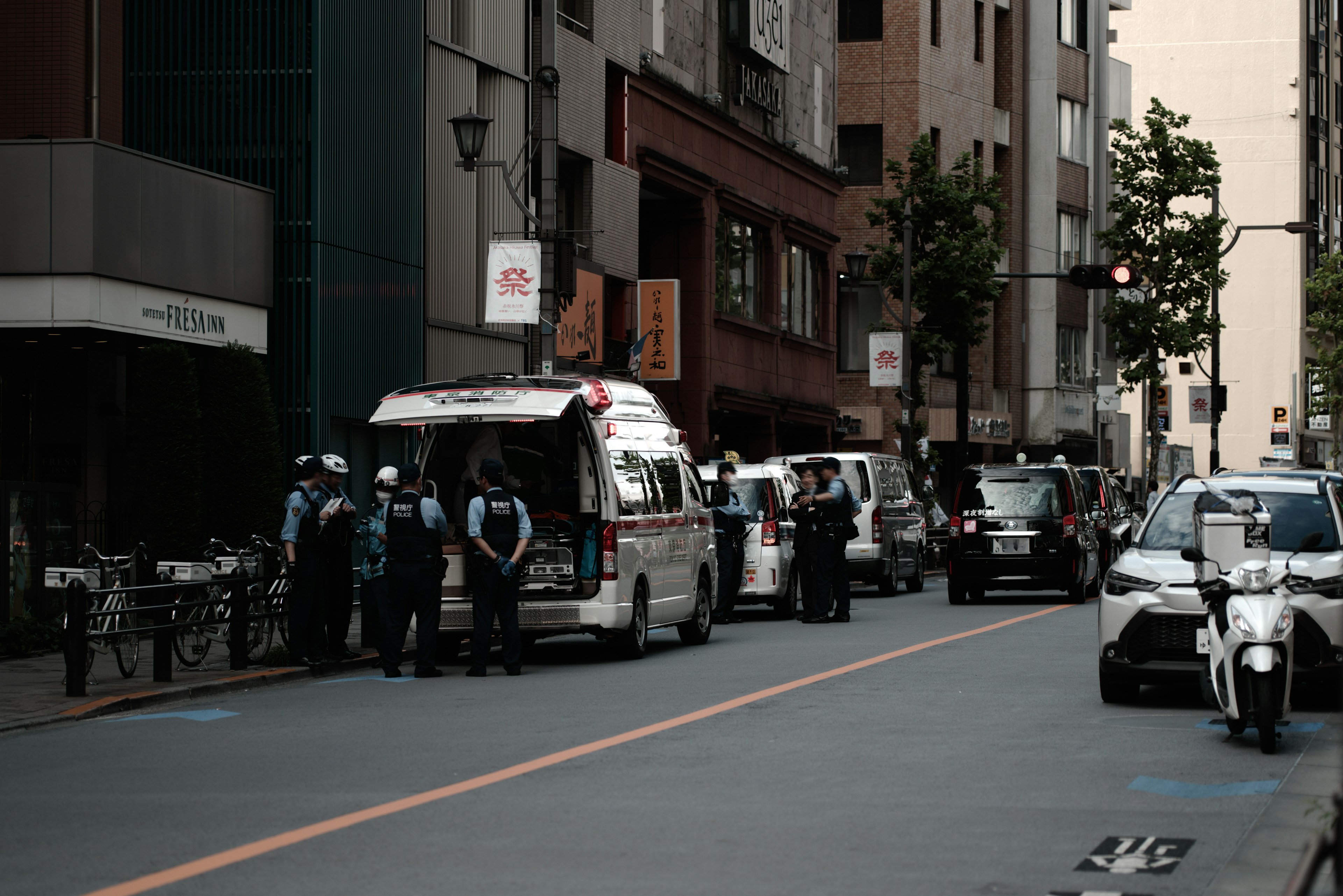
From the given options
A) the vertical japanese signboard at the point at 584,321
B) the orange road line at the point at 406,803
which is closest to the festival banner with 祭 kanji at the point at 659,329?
the vertical japanese signboard at the point at 584,321

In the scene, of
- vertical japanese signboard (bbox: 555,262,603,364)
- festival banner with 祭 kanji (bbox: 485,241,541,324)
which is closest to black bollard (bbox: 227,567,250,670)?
festival banner with 祭 kanji (bbox: 485,241,541,324)

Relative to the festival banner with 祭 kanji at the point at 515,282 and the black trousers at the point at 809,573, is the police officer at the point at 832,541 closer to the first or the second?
the black trousers at the point at 809,573

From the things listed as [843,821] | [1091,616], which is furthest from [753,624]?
[843,821]

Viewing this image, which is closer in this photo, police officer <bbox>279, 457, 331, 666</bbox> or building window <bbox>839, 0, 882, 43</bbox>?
police officer <bbox>279, 457, 331, 666</bbox>

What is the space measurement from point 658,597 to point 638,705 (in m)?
4.65

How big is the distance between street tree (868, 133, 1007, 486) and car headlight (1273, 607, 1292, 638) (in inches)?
1196

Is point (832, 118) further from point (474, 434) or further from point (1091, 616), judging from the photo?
point (474, 434)

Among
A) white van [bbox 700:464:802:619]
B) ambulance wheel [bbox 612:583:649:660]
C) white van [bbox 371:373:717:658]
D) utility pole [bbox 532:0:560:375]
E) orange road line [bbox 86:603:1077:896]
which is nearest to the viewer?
orange road line [bbox 86:603:1077:896]

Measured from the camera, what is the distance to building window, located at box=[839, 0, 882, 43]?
5384 centimetres

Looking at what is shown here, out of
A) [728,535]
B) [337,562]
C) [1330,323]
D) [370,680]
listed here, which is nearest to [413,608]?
[370,680]

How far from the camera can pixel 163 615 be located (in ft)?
50.9

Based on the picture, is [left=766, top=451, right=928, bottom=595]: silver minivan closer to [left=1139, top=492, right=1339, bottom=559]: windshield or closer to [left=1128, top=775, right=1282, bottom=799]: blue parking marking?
[left=1139, top=492, right=1339, bottom=559]: windshield

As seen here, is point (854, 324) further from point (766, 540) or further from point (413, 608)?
point (413, 608)

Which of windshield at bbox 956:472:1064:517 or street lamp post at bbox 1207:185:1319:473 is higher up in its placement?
street lamp post at bbox 1207:185:1319:473
